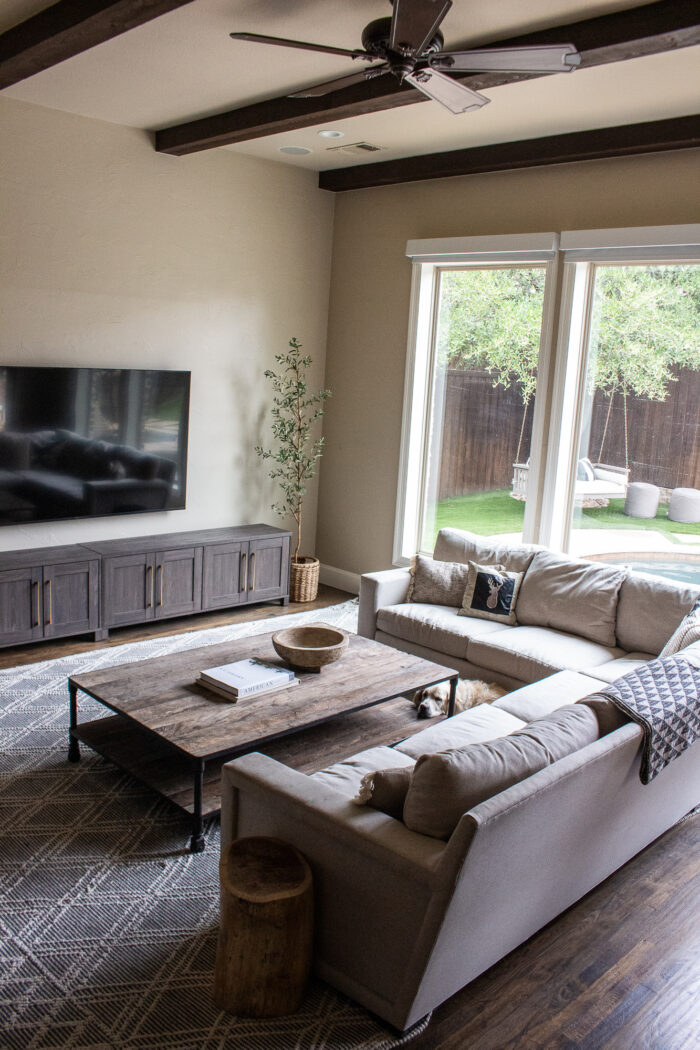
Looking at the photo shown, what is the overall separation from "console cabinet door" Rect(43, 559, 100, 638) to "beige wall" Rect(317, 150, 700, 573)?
7.08 ft

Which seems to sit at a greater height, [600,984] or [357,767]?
[357,767]

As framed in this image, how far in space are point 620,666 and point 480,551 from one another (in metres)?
1.19

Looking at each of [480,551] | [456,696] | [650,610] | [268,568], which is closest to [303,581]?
[268,568]

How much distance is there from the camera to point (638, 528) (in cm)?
518

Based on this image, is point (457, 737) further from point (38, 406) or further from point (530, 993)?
point (38, 406)

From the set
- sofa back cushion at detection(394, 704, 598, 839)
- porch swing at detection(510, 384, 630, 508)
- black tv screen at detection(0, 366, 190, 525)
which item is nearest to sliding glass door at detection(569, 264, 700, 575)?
porch swing at detection(510, 384, 630, 508)

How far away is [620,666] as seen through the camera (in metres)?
4.20

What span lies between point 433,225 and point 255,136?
1.53 metres

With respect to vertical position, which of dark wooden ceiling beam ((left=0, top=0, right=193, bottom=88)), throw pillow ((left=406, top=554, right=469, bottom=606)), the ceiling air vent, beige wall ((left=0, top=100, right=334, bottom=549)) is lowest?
throw pillow ((left=406, top=554, right=469, bottom=606))

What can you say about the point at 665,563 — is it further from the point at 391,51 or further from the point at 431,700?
the point at 391,51

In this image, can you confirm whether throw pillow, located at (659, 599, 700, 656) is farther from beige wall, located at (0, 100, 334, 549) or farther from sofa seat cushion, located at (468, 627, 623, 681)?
beige wall, located at (0, 100, 334, 549)

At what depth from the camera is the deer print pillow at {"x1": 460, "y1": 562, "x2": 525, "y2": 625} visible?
482cm

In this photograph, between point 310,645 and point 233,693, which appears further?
point 310,645

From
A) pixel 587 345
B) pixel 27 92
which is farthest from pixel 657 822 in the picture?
pixel 27 92
